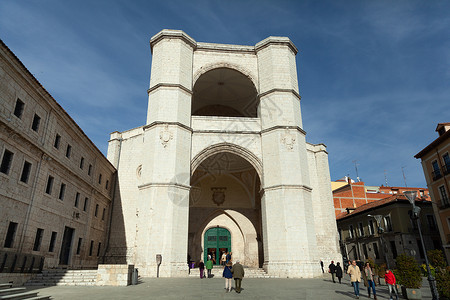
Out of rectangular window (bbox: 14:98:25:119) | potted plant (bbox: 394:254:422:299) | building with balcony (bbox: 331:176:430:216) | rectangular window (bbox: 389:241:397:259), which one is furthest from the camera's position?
building with balcony (bbox: 331:176:430:216)

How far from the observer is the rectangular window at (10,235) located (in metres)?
11.0

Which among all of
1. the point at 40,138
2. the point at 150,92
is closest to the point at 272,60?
the point at 150,92

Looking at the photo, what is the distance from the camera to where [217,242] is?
24.2 meters

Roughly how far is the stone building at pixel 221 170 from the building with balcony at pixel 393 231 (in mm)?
8716

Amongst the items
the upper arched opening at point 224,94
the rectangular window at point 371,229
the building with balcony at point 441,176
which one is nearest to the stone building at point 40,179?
the upper arched opening at point 224,94

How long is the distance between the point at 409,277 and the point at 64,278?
496 inches

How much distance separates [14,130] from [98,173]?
390 inches

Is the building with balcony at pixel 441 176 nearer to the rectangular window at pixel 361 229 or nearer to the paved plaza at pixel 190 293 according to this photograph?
the rectangular window at pixel 361 229

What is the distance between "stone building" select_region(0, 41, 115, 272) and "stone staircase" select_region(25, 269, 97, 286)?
641mm

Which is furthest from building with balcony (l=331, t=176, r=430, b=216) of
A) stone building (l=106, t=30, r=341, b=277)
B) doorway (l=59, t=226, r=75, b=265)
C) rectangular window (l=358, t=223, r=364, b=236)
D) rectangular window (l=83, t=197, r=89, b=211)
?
doorway (l=59, t=226, r=75, b=265)

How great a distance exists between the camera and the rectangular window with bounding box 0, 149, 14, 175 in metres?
10.8

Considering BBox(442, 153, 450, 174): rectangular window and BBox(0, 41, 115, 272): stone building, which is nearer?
BBox(0, 41, 115, 272): stone building

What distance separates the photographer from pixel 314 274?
54.2 ft

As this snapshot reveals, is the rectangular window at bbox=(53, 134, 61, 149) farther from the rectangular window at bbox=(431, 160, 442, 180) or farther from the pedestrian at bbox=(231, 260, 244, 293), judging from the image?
the rectangular window at bbox=(431, 160, 442, 180)
